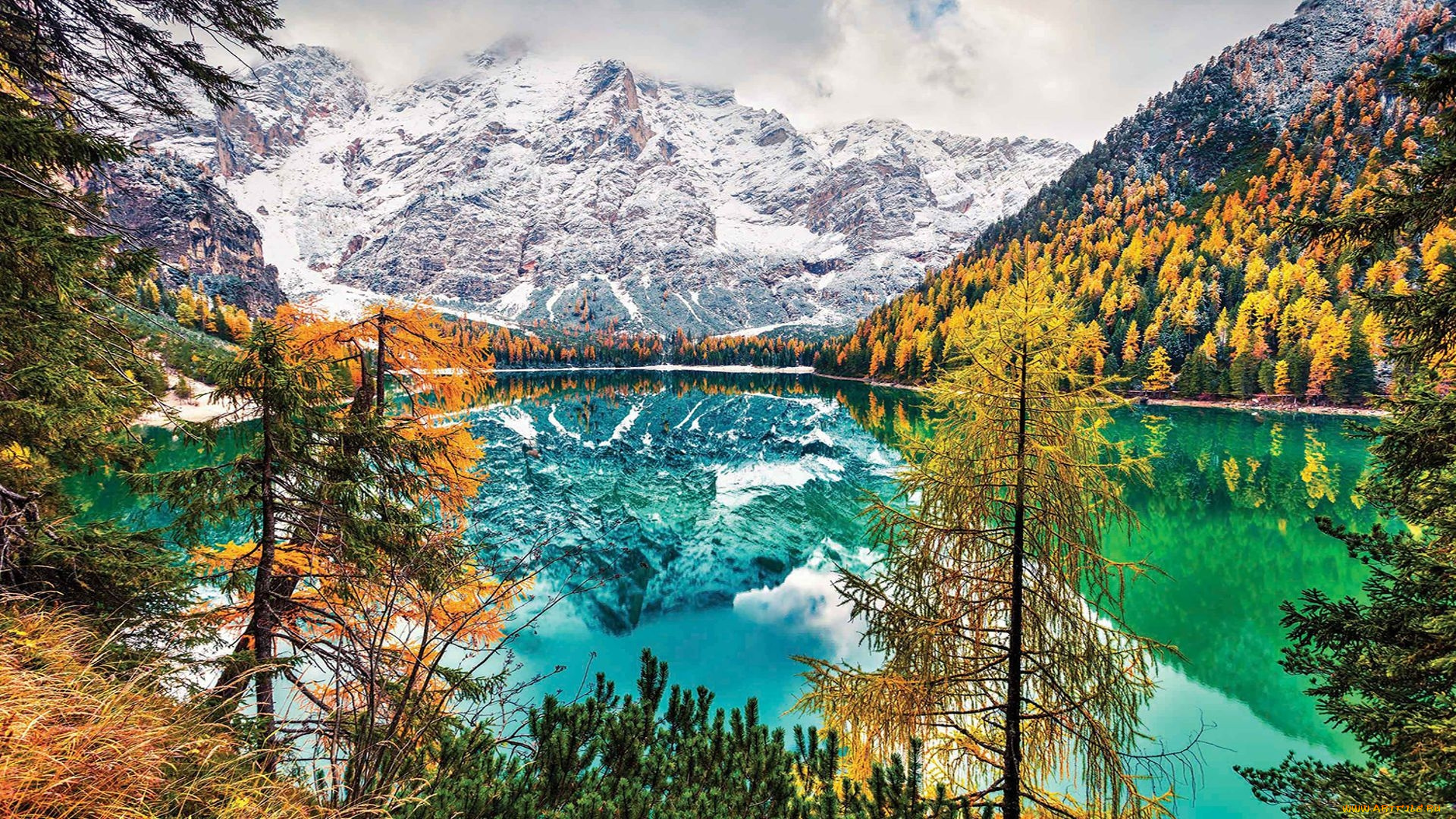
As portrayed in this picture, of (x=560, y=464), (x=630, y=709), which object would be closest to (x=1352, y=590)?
(x=630, y=709)

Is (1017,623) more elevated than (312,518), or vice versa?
(312,518)

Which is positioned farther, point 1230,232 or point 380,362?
point 1230,232

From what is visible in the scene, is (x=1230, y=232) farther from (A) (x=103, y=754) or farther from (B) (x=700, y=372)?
(A) (x=103, y=754)

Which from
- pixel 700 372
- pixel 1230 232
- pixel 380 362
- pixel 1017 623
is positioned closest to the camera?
pixel 1017 623

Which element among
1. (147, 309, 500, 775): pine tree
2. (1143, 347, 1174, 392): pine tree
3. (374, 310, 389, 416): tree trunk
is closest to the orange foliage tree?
(147, 309, 500, 775): pine tree

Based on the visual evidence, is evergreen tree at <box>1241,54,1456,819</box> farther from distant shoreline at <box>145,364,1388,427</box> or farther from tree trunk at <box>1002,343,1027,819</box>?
distant shoreline at <box>145,364,1388,427</box>

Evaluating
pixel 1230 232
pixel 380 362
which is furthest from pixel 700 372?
pixel 380 362

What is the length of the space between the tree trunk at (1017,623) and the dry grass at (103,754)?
441cm

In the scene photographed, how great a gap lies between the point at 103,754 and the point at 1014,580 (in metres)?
5.44

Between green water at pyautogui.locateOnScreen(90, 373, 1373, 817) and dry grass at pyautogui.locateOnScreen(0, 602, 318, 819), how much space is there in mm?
1811

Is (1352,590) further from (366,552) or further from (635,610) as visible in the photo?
(366,552)

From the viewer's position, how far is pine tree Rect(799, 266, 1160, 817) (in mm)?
3816

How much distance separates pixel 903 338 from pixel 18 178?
273ft

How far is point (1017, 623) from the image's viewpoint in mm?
3943
